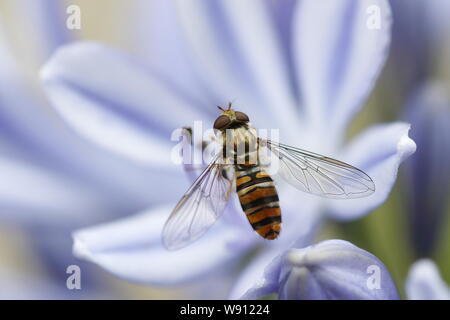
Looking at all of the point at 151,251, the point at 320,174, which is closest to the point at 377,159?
the point at 320,174

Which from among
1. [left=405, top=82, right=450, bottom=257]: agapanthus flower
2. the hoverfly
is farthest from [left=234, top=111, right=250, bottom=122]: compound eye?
[left=405, top=82, right=450, bottom=257]: agapanthus flower

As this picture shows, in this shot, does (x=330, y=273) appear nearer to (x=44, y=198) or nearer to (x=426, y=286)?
(x=426, y=286)

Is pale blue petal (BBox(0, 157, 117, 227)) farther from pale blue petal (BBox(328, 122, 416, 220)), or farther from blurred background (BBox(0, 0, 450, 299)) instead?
pale blue petal (BBox(328, 122, 416, 220))

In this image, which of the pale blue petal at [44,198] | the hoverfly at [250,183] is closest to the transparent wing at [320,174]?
the hoverfly at [250,183]

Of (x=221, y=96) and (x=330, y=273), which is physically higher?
(x=221, y=96)
